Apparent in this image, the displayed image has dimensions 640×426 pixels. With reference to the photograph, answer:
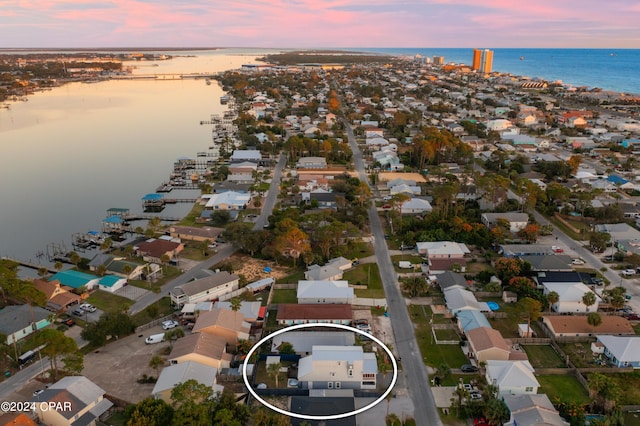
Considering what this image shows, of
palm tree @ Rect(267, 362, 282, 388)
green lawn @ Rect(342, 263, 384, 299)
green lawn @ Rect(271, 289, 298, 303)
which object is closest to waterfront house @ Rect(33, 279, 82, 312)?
green lawn @ Rect(271, 289, 298, 303)

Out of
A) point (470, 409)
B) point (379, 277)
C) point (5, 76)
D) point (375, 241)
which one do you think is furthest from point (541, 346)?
point (5, 76)

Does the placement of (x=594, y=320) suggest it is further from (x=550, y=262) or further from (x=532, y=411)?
(x=532, y=411)

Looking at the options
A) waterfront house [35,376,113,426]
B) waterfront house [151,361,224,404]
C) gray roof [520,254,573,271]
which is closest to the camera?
waterfront house [35,376,113,426]

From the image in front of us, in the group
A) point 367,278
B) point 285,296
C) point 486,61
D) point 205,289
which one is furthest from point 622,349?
point 486,61

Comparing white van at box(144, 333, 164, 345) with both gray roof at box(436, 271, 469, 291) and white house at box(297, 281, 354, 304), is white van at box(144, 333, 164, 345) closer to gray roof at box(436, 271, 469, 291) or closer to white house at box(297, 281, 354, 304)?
white house at box(297, 281, 354, 304)

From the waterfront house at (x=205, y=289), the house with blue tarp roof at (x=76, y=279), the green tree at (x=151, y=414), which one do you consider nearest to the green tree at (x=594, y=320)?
the waterfront house at (x=205, y=289)

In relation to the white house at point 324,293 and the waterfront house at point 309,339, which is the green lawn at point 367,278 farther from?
the waterfront house at point 309,339
